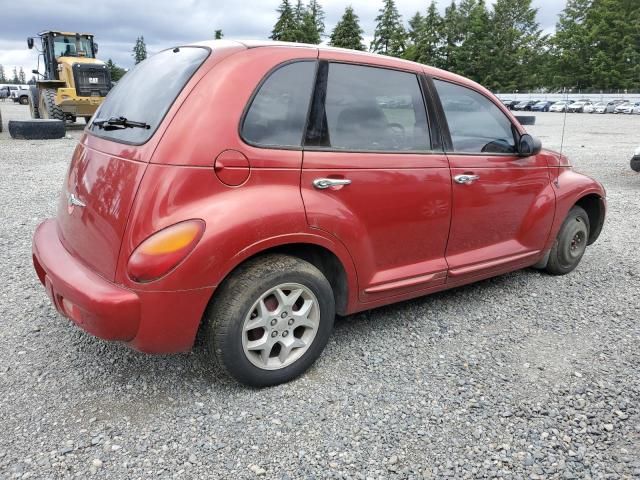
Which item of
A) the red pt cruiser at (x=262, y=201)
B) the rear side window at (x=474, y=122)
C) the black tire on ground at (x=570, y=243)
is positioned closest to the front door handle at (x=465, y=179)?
the red pt cruiser at (x=262, y=201)

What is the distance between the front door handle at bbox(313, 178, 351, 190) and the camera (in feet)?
9.16

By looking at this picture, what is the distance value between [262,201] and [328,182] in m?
0.42

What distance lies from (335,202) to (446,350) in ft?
4.04

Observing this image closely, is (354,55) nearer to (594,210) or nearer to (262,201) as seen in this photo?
(262,201)

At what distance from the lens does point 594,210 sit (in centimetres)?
491

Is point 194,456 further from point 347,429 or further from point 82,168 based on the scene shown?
point 82,168

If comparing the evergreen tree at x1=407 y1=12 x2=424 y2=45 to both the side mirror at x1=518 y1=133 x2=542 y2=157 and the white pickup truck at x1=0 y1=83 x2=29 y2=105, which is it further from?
the side mirror at x1=518 y1=133 x2=542 y2=157

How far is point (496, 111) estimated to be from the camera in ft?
12.8

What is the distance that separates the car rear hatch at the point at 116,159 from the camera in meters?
2.47

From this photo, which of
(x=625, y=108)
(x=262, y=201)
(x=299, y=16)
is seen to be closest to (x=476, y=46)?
(x=299, y=16)

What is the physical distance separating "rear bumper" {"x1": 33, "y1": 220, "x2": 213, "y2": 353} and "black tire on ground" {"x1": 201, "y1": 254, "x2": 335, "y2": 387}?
0.11m

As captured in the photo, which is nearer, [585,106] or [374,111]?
[374,111]

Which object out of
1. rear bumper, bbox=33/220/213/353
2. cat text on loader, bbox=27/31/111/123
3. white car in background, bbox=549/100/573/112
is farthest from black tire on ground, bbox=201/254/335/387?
white car in background, bbox=549/100/573/112

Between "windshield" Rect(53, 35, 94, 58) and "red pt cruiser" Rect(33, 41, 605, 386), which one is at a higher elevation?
"windshield" Rect(53, 35, 94, 58)
